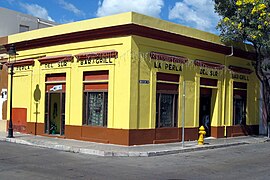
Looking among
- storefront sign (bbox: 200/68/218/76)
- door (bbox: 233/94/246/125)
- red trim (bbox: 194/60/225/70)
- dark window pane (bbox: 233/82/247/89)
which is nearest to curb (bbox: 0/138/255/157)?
storefront sign (bbox: 200/68/218/76)

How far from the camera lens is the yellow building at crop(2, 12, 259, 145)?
57.5 ft

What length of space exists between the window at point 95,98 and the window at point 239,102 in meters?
8.70

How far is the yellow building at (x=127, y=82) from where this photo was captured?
690 inches

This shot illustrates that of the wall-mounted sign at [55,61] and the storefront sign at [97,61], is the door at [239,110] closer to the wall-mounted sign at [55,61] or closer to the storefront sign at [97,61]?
the storefront sign at [97,61]

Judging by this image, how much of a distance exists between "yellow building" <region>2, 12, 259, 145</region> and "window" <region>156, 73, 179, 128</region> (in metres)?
0.05

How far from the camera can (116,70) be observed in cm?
1778

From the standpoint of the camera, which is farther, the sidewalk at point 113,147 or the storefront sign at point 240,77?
the storefront sign at point 240,77

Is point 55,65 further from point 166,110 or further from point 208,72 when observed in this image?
point 208,72

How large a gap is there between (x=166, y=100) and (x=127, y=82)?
2.77 m

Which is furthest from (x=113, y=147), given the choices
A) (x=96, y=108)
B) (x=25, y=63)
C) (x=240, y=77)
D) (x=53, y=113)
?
(x=240, y=77)

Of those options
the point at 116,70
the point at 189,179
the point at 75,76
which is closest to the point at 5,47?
the point at 75,76

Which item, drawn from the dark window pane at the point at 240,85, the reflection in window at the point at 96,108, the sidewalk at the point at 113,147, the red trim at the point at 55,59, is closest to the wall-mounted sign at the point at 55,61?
the red trim at the point at 55,59

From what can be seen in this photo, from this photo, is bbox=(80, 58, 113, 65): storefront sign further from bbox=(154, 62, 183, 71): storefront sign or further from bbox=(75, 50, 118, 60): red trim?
bbox=(154, 62, 183, 71): storefront sign

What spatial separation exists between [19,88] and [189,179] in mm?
15025
